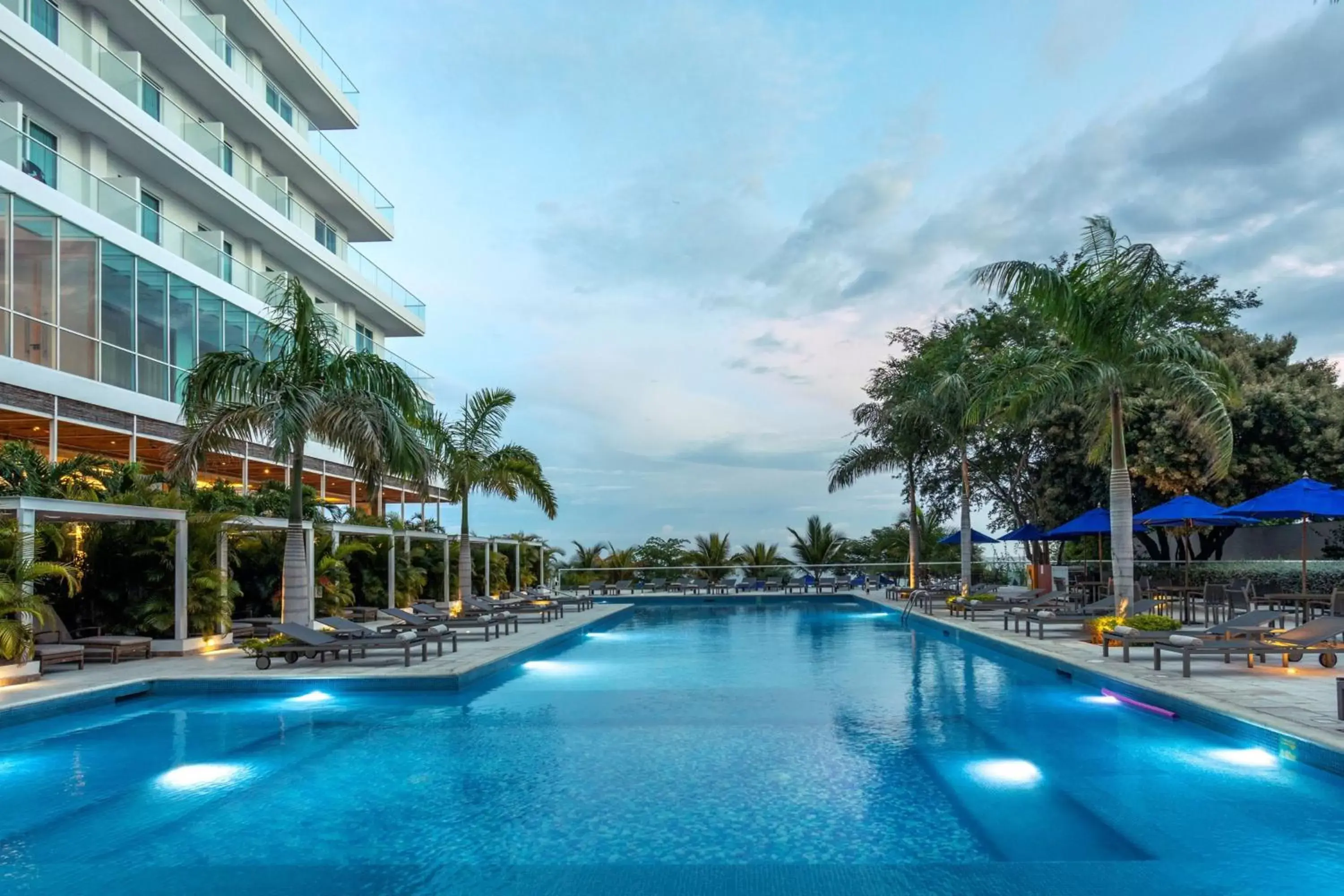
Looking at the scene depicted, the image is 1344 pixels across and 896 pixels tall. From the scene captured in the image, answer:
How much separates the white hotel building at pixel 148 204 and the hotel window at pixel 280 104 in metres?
0.08

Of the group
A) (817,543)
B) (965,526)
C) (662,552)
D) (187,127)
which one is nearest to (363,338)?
(187,127)

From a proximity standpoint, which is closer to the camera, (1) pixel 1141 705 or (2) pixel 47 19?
(1) pixel 1141 705

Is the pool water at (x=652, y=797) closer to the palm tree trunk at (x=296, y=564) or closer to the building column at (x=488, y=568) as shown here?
the palm tree trunk at (x=296, y=564)

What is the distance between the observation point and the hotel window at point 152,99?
20.3 metres

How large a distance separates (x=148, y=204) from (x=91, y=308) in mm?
5690

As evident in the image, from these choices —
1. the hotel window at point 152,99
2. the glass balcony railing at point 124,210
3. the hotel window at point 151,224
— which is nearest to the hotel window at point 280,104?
the hotel window at point 152,99

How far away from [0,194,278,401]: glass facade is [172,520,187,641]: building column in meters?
2.81

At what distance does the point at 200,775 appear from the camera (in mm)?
7289

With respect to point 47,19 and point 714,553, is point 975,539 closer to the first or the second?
point 714,553

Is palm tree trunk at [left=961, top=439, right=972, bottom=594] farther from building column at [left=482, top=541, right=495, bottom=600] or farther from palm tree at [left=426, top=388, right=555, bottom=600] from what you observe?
building column at [left=482, top=541, right=495, bottom=600]

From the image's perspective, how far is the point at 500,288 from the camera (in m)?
34.8

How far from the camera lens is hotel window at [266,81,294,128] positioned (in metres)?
26.7

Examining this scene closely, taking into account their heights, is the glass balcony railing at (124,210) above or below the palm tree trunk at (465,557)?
above

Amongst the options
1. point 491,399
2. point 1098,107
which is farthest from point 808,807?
point 1098,107
